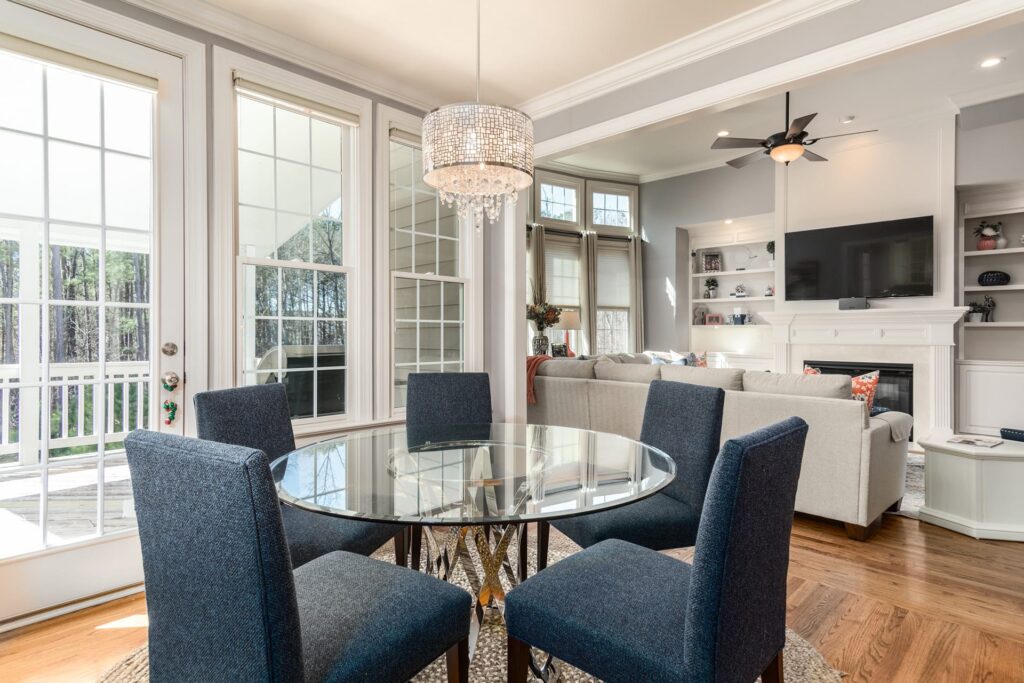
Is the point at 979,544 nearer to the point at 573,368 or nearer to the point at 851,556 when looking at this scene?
the point at 851,556

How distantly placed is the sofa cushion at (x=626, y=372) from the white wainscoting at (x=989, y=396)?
3.64 meters

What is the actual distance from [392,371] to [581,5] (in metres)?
2.31

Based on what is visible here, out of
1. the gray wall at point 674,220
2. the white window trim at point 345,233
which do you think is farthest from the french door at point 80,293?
the gray wall at point 674,220

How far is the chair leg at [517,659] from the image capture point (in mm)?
1413

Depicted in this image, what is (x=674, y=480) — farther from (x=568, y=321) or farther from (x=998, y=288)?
(x=998, y=288)

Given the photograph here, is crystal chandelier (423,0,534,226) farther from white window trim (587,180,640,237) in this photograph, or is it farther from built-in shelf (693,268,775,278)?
built-in shelf (693,268,775,278)

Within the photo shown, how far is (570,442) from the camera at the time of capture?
226 centimetres

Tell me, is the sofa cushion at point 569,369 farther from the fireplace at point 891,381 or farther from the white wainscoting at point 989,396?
the white wainscoting at point 989,396

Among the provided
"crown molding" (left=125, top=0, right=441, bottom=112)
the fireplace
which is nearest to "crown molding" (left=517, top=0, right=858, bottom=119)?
"crown molding" (left=125, top=0, right=441, bottom=112)

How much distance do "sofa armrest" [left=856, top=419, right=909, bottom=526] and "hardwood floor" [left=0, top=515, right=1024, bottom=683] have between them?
0.72 ft

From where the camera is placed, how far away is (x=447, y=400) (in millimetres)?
2863

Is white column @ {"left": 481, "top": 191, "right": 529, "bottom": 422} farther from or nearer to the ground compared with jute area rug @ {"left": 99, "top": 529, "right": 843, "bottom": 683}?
farther from the ground

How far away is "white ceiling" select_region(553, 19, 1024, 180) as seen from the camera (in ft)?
13.5

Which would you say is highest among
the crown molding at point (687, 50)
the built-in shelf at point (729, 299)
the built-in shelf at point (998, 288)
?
the crown molding at point (687, 50)
